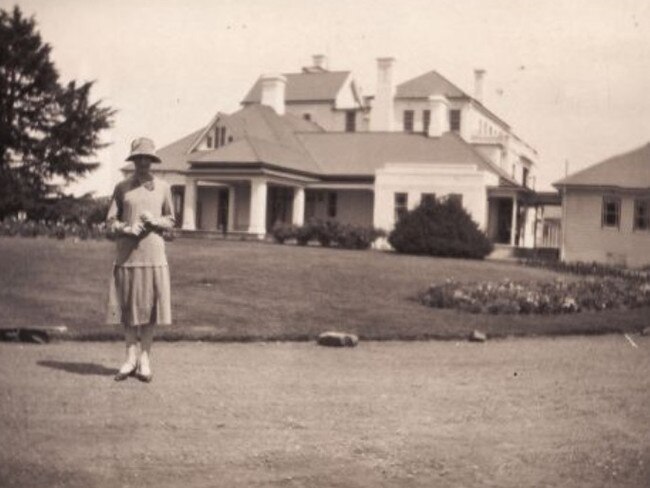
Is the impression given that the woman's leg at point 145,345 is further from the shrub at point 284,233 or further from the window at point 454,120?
the window at point 454,120

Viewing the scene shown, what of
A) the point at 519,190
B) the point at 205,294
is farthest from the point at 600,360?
the point at 519,190

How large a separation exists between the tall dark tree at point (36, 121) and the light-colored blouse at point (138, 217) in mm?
762

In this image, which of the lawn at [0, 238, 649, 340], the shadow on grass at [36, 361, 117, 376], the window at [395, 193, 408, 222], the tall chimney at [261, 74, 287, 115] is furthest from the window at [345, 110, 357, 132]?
the shadow on grass at [36, 361, 117, 376]

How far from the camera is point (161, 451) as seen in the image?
3.89m

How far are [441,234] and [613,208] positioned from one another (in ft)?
39.7

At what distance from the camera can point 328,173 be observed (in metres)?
32.2

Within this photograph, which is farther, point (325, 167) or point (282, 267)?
point (325, 167)

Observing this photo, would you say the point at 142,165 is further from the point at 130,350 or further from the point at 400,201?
the point at 400,201

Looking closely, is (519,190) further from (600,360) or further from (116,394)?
(116,394)

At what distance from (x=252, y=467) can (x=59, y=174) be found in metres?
3.09

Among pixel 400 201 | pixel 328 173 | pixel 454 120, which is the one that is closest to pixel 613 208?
pixel 400 201

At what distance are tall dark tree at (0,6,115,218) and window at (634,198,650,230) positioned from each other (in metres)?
4.03

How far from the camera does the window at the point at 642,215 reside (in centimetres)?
637

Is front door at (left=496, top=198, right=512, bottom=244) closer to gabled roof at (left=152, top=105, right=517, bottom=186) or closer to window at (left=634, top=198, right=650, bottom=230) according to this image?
gabled roof at (left=152, top=105, right=517, bottom=186)
